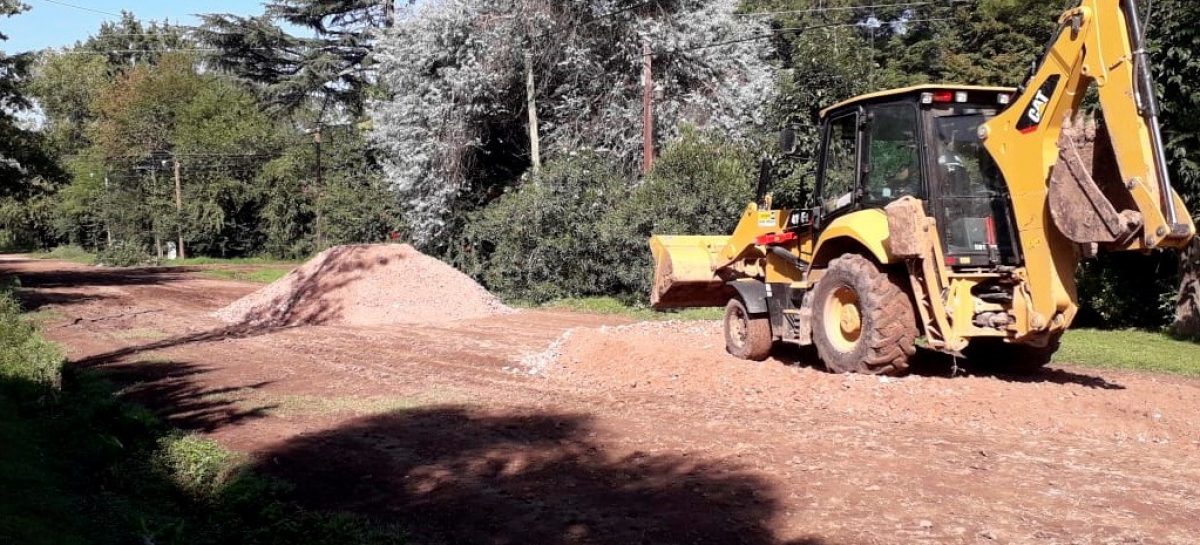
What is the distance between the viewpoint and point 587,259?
71.0 ft

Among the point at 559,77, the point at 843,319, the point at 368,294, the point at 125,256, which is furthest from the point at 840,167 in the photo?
the point at 125,256

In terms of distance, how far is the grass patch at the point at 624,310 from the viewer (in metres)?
18.3

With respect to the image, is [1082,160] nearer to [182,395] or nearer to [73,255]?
[182,395]

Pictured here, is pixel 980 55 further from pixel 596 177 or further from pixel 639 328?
pixel 639 328

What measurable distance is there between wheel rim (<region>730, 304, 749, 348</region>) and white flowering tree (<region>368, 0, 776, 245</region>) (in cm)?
1232

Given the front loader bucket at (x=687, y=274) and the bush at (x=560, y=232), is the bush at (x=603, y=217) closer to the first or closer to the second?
the bush at (x=560, y=232)

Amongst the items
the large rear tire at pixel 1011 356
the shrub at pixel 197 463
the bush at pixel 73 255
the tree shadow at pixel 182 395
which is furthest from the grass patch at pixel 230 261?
the large rear tire at pixel 1011 356

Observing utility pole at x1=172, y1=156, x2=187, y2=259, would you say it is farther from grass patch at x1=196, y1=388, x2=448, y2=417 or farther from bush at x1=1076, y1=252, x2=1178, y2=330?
bush at x1=1076, y1=252, x2=1178, y2=330

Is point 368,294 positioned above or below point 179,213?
below

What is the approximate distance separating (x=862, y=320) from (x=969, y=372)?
1780 mm

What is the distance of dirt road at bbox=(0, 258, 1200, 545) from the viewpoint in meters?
5.14

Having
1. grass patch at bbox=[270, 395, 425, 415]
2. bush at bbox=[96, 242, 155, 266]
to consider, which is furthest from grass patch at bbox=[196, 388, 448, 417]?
bush at bbox=[96, 242, 155, 266]

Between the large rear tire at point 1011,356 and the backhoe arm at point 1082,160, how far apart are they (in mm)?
1498

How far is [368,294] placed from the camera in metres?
19.7
